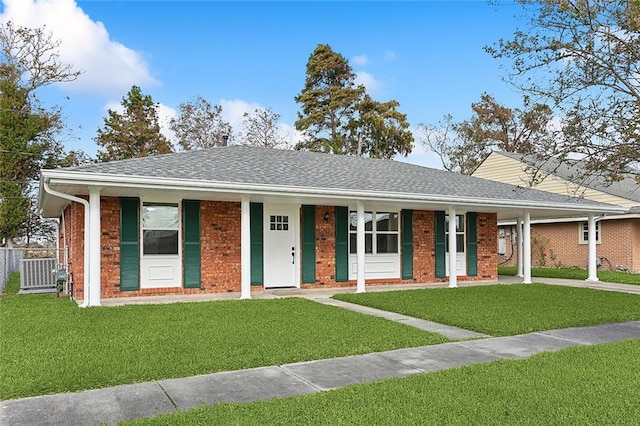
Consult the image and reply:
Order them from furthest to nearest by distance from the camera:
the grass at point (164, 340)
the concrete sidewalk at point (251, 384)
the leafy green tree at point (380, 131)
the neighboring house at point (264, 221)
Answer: the leafy green tree at point (380, 131) → the neighboring house at point (264, 221) → the grass at point (164, 340) → the concrete sidewalk at point (251, 384)

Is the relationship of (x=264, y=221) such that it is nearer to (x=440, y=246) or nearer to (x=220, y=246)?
(x=220, y=246)

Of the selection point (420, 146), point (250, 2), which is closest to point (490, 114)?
point (420, 146)

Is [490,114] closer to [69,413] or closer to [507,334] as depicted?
[507,334]

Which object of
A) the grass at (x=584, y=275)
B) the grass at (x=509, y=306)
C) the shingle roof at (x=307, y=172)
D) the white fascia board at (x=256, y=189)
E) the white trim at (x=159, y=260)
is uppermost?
the shingle roof at (x=307, y=172)

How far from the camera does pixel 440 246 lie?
47.8ft

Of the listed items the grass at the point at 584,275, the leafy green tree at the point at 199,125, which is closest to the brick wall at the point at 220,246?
the grass at the point at 584,275

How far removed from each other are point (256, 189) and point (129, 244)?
299cm

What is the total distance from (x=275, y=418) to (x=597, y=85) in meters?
7.28

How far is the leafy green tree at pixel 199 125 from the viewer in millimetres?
32719

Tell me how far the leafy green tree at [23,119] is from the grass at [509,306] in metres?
18.5

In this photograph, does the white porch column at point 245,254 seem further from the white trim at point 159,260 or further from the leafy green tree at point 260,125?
the leafy green tree at point 260,125

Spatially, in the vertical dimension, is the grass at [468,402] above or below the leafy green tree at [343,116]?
below

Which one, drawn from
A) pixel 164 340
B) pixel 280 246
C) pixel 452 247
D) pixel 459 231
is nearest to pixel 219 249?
pixel 280 246

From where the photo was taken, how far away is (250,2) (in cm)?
1258
